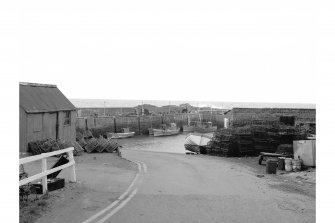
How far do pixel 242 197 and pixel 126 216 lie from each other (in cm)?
376

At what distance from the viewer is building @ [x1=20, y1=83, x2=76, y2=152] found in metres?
20.6

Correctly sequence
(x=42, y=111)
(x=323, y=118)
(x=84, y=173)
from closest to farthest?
(x=323, y=118)
(x=84, y=173)
(x=42, y=111)

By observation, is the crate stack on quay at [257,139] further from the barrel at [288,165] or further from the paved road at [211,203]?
the paved road at [211,203]

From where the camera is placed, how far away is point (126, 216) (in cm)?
732

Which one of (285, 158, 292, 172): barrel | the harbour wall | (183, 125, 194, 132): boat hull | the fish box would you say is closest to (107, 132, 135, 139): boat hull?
the harbour wall

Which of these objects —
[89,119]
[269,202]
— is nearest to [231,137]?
[269,202]

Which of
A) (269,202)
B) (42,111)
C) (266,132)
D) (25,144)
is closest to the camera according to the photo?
(269,202)

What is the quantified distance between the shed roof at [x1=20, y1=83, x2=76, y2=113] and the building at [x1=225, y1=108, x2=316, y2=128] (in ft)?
52.3

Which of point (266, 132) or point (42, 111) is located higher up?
point (42, 111)

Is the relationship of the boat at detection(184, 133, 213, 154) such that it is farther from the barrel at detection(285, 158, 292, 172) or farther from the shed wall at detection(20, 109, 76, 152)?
the barrel at detection(285, 158, 292, 172)

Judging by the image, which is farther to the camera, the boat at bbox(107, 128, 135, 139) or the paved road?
the boat at bbox(107, 128, 135, 139)

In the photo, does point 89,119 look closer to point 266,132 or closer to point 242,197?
point 266,132

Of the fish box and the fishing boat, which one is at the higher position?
the fish box

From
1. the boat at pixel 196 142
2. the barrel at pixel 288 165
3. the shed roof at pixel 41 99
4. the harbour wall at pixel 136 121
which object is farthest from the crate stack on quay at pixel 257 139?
the harbour wall at pixel 136 121
